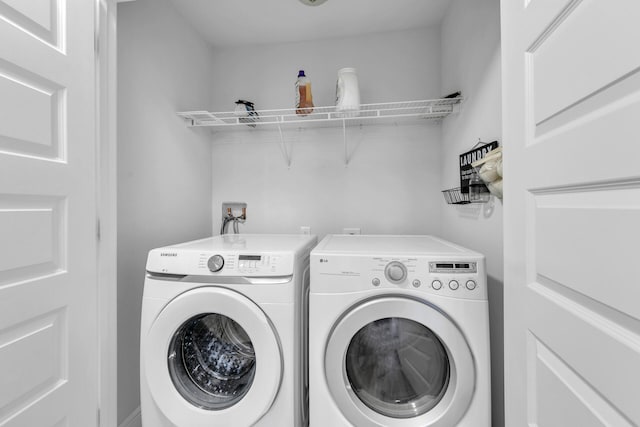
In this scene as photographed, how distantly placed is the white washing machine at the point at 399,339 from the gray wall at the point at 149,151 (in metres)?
0.98

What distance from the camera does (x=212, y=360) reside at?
137 centimetres

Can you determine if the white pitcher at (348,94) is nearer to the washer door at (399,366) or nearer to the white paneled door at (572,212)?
the white paneled door at (572,212)

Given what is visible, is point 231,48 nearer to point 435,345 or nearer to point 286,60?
point 286,60

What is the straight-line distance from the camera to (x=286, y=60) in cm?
219

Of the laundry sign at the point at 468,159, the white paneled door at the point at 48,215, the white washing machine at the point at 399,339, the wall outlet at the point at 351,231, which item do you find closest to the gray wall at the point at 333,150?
the wall outlet at the point at 351,231

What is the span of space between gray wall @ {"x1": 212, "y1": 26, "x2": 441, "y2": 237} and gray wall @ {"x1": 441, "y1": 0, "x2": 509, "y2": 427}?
→ 225 millimetres

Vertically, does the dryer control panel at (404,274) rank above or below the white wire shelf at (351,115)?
below

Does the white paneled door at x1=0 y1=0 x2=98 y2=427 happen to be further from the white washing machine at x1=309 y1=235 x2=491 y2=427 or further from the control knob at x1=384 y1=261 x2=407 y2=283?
the control knob at x1=384 y1=261 x2=407 y2=283

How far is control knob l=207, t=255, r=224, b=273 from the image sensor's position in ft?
4.09

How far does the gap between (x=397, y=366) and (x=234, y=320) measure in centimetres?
74

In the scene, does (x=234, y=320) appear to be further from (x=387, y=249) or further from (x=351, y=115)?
(x=351, y=115)

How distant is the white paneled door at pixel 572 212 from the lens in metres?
0.43

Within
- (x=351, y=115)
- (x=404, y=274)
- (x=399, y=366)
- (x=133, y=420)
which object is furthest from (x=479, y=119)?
(x=133, y=420)

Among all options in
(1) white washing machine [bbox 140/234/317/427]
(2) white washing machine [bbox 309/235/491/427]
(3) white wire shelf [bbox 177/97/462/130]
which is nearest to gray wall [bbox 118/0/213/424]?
(3) white wire shelf [bbox 177/97/462/130]
